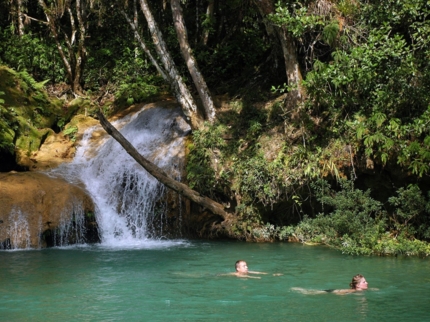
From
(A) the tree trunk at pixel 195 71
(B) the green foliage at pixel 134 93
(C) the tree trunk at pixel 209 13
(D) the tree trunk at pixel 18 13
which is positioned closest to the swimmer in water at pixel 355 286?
(A) the tree trunk at pixel 195 71

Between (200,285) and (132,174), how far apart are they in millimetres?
7104

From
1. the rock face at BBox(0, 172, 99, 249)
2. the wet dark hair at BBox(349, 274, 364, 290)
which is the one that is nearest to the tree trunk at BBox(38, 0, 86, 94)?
the rock face at BBox(0, 172, 99, 249)

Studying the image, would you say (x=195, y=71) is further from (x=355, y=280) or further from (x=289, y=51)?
(x=355, y=280)

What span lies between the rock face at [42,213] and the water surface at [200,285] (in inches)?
27.7

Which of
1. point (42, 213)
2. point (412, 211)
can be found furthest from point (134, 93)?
point (412, 211)

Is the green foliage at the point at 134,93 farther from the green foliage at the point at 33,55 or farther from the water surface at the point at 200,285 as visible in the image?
the water surface at the point at 200,285

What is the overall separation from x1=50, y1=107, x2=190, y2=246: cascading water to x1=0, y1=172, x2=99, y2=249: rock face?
1.60 feet

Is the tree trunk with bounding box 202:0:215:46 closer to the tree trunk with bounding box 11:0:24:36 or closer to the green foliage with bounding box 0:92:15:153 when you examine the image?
the green foliage with bounding box 0:92:15:153

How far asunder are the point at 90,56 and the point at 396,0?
44.4 ft

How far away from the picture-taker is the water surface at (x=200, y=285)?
9.10 m

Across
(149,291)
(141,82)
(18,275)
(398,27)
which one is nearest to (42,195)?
(18,275)

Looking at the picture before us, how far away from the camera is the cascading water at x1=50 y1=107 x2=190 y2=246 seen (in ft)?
54.4

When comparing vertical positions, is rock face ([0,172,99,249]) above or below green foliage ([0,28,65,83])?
below

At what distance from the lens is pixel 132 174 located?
17.6m
